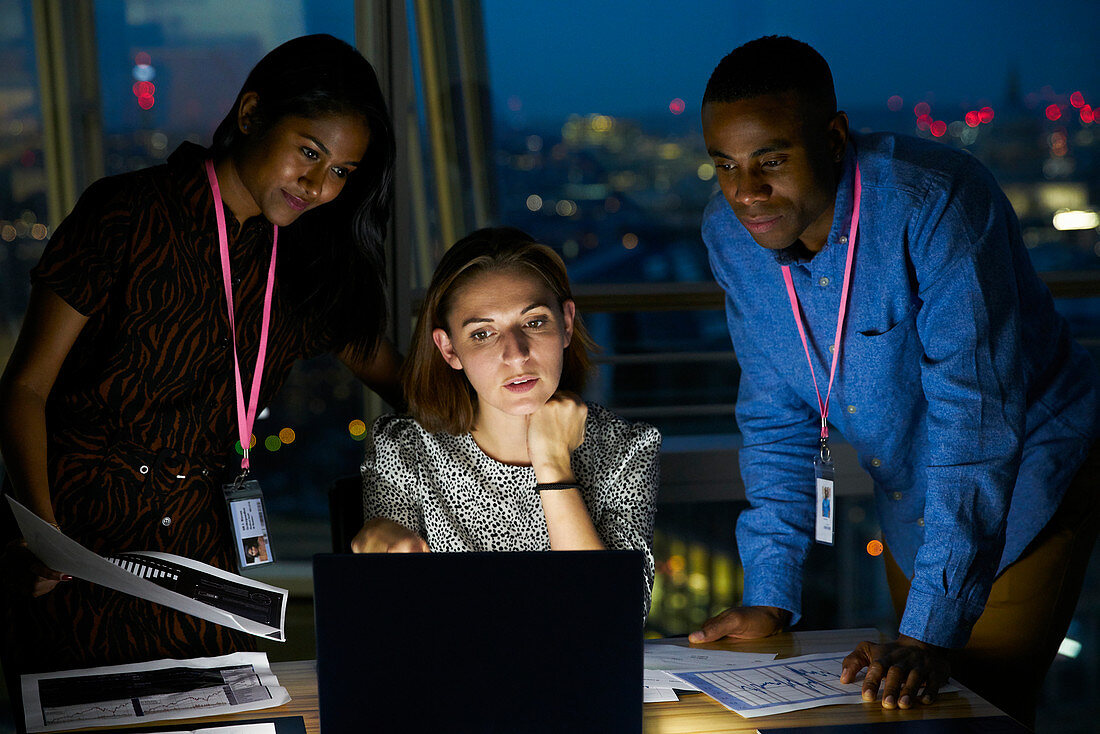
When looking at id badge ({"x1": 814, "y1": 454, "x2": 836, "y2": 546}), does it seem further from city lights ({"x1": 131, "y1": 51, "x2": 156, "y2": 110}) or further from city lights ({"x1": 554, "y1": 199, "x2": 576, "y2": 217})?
city lights ({"x1": 131, "y1": 51, "x2": 156, "y2": 110})

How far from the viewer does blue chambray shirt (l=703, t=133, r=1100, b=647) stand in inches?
61.3

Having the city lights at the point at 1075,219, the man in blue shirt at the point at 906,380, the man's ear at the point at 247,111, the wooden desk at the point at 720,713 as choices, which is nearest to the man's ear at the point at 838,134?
the man in blue shirt at the point at 906,380

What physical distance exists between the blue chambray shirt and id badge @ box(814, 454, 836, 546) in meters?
0.09

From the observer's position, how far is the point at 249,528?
183 centimetres

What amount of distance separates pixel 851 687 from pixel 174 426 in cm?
125

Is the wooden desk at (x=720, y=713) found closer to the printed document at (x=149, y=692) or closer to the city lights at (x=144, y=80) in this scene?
the printed document at (x=149, y=692)

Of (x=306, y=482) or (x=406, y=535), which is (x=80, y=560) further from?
(x=306, y=482)

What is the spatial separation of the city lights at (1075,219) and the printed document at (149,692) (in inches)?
141

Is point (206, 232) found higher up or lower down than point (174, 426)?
higher up

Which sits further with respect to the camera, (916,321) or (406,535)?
(406,535)

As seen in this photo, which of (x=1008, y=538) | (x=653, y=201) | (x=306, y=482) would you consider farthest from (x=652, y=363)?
(x=1008, y=538)

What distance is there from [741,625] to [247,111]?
4.17 ft

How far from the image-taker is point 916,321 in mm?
1691

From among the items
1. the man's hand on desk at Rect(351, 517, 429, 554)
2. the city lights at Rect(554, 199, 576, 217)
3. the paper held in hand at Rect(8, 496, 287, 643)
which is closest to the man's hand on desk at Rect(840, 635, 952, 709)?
the man's hand on desk at Rect(351, 517, 429, 554)
